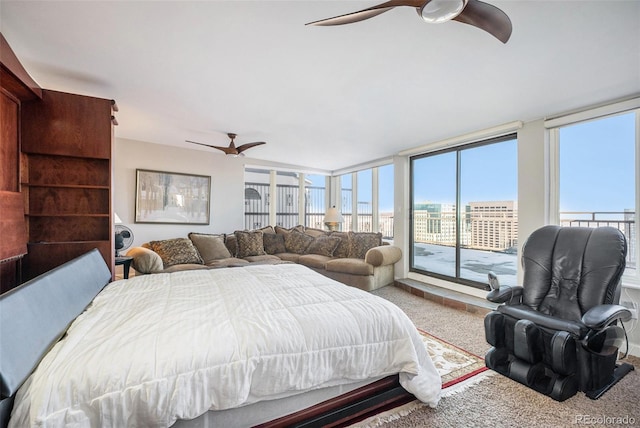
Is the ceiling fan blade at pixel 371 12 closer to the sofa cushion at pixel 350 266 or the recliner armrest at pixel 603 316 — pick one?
the recliner armrest at pixel 603 316

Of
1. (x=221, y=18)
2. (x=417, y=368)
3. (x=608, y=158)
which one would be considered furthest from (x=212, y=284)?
(x=608, y=158)

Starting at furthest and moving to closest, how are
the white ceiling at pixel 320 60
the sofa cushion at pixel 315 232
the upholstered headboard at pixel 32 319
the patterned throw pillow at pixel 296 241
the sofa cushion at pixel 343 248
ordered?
the sofa cushion at pixel 315 232 < the patterned throw pillow at pixel 296 241 < the sofa cushion at pixel 343 248 < the white ceiling at pixel 320 60 < the upholstered headboard at pixel 32 319

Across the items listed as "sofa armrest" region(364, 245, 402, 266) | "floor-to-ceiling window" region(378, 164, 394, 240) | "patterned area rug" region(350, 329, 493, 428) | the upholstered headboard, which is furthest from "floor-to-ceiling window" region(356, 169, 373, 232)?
the upholstered headboard

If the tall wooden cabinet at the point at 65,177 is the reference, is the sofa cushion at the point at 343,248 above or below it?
below

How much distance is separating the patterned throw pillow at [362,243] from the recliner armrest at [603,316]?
3124 mm

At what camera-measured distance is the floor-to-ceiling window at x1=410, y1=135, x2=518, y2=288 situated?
12.0ft

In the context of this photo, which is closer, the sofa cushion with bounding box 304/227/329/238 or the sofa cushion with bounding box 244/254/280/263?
the sofa cushion with bounding box 244/254/280/263

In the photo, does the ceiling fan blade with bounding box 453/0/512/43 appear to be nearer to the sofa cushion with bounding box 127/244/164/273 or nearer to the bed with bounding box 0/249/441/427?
the bed with bounding box 0/249/441/427

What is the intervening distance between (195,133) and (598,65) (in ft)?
14.0

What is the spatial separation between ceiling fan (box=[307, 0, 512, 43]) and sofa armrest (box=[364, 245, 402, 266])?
3.32m

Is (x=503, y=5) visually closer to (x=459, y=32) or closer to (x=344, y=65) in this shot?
(x=459, y=32)

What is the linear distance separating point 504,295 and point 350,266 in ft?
7.71

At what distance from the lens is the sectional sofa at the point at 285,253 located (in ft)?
13.1

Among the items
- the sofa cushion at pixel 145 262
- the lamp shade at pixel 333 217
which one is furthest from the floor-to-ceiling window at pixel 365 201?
the sofa cushion at pixel 145 262
